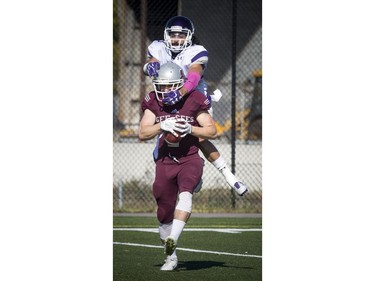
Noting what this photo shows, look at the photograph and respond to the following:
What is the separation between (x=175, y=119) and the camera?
710 centimetres

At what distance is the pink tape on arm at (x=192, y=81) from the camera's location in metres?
7.16

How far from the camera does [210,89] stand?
32.1ft

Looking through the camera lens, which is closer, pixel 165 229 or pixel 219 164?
pixel 165 229

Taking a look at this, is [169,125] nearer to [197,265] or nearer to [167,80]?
[167,80]

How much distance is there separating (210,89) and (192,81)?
8.42 feet

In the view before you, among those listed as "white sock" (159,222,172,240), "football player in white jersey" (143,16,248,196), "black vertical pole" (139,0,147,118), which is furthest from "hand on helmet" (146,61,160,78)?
"black vertical pole" (139,0,147,118)

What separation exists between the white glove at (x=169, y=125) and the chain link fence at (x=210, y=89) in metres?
1.07

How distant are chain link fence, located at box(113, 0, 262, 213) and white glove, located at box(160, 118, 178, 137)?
1.07 metres

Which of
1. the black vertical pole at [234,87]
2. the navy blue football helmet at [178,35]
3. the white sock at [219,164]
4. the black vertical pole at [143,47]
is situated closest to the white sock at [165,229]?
the white sock at [219,164]

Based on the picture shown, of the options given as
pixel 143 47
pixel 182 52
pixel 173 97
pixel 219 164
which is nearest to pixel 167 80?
pixel 173 97
